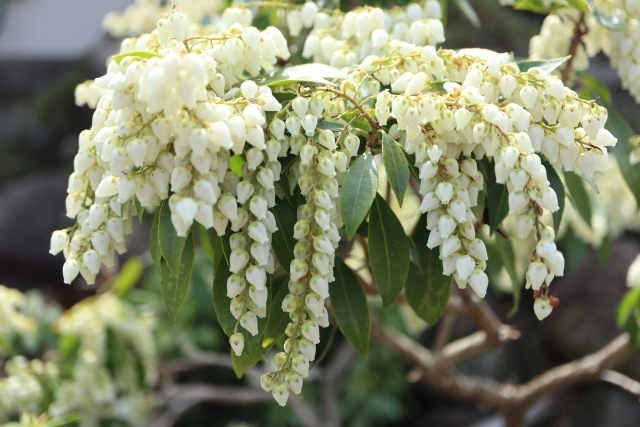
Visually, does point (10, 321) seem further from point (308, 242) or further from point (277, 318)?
point (308, 242)

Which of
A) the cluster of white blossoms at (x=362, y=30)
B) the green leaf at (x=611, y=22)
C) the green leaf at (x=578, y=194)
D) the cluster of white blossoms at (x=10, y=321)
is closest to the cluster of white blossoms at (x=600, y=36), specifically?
the green leaf at (x=611, y=22)

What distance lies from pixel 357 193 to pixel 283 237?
0.15m

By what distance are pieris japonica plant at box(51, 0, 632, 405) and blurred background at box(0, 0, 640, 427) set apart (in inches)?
58.9

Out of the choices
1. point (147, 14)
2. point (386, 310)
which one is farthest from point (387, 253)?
point (147, 14)

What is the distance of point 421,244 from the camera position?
39.8 inches

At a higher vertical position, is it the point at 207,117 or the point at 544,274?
the point at 207,117

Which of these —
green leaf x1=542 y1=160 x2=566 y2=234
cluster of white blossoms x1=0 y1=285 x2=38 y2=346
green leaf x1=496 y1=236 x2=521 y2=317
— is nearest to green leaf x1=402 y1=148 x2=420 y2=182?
green leaf x1=542 y1=160 x2=566 y2=234

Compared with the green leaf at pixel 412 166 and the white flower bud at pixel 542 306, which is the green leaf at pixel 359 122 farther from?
the white flower bud at pixel 542 306

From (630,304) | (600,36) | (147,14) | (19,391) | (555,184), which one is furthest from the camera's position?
(147,14)

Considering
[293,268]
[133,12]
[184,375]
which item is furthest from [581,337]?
[293,268]

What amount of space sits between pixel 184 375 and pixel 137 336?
189cm

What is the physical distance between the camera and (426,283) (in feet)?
3.35

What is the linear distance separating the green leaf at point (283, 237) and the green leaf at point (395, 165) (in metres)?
0.17

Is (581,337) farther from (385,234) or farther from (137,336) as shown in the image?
(385,234)
